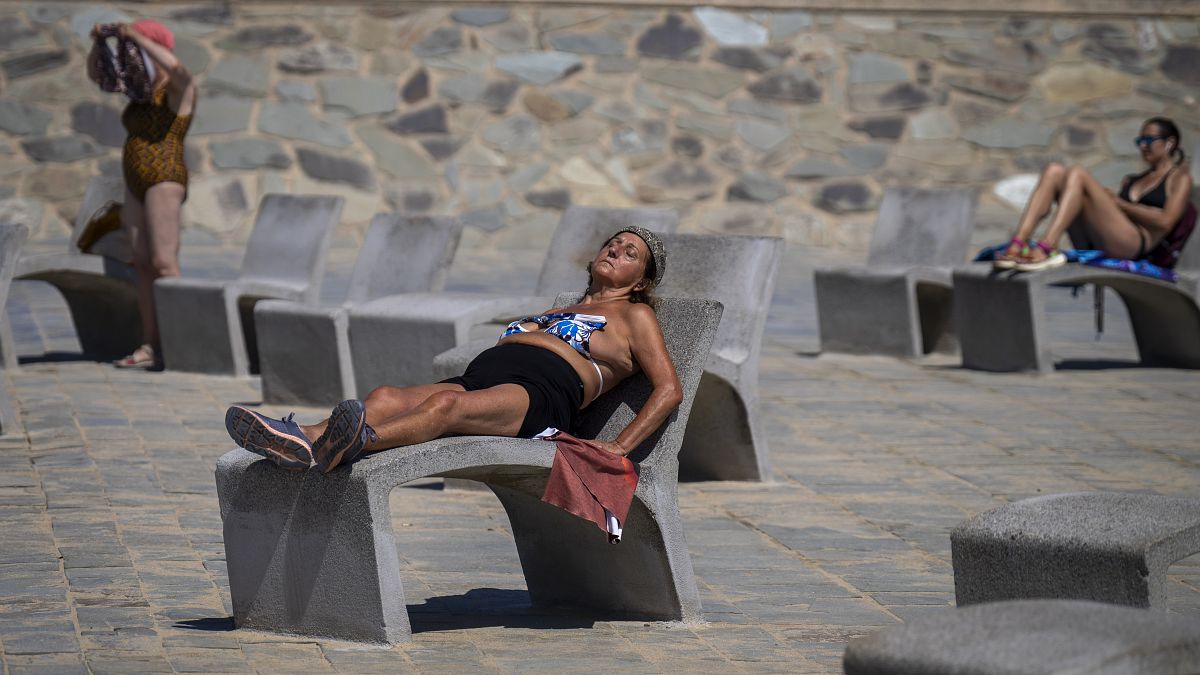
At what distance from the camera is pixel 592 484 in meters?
4.45

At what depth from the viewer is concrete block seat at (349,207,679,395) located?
294 inches

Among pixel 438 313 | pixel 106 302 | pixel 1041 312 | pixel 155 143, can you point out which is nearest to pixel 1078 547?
pixel 438 313

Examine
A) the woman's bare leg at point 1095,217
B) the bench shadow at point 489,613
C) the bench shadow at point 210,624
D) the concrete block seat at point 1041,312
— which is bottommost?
the concrete block seat at point 1041,312

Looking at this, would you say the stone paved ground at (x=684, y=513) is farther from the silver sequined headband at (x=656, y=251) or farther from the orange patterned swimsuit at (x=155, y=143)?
the orange patterned swimsuit at (x=155, y=143)

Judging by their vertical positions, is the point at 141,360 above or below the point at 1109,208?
below

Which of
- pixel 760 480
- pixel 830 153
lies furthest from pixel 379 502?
pixel 830 153

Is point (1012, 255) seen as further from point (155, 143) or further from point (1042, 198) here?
point (155, 143)

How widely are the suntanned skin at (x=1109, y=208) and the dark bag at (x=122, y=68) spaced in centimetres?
473

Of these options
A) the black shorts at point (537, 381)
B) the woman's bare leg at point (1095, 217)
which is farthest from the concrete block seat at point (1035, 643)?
the woman's bare leg at point (1095, 217)

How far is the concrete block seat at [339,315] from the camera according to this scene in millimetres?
8023

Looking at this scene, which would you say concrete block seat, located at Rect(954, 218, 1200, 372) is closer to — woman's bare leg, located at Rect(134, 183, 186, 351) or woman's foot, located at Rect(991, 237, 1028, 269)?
woman's foot, located at Rect(991, 237, 1028, 269)

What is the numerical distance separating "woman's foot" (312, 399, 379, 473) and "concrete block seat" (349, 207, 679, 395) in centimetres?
296

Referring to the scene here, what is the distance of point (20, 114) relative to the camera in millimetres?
14781

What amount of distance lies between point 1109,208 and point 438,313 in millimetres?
4258
